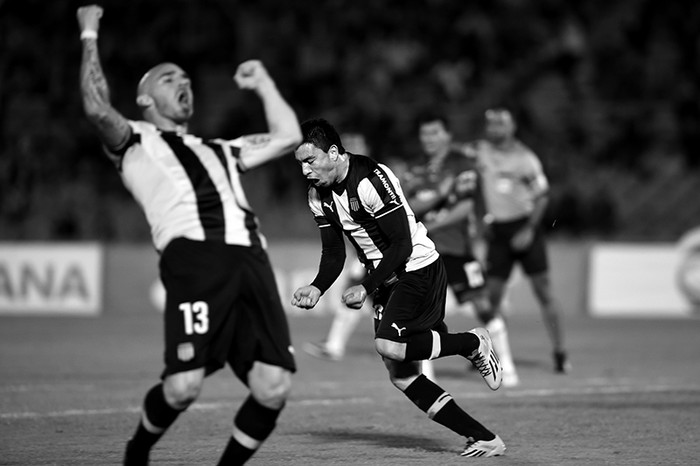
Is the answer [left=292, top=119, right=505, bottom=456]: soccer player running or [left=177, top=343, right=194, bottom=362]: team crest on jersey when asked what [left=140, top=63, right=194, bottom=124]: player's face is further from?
[left=177, top=343, right=194, bottom=362]: team crest on jersey

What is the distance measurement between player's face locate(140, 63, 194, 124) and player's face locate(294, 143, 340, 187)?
2.21ft

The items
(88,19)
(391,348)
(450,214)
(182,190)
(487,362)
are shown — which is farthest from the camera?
(450,214)

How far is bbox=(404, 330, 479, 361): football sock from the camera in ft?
20.2

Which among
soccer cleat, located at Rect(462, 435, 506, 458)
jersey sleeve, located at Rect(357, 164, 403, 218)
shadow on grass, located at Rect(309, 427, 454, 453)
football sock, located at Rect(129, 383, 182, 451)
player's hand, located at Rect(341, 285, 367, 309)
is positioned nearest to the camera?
football sock, located at Rect(129, 383, 182, 451)

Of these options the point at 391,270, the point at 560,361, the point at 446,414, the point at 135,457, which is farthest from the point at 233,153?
the point at 560,361

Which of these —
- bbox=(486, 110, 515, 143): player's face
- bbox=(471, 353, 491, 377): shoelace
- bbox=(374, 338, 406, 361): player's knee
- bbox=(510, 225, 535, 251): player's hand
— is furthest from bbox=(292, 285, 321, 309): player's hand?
bbox=(486, 110, 515, 143): player's face

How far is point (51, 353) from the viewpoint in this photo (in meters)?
12.0

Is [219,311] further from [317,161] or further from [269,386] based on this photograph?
[317,161]

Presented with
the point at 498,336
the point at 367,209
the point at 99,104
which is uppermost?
the point at 99,104

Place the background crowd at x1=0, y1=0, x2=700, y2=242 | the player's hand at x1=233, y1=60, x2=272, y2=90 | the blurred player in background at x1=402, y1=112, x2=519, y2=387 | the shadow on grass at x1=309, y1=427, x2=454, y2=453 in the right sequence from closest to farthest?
1. the player's hand at x1=233, y1=60, x2=272, y2=90
2. the shadow on grass at x1=309, y1=427, x2=454, y2=453
3. the blurred player in background at x1=402, y1=112, x2=519, y2=387
4. the background crowd at x1=0, y1=0, x2=700, y2=242

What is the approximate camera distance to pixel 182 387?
16.4ft

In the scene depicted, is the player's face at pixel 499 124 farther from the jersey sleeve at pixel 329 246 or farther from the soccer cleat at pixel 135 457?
the soccer cleat at pixel 135 457

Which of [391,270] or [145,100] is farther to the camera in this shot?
[391,270]

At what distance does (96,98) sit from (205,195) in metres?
0.70
